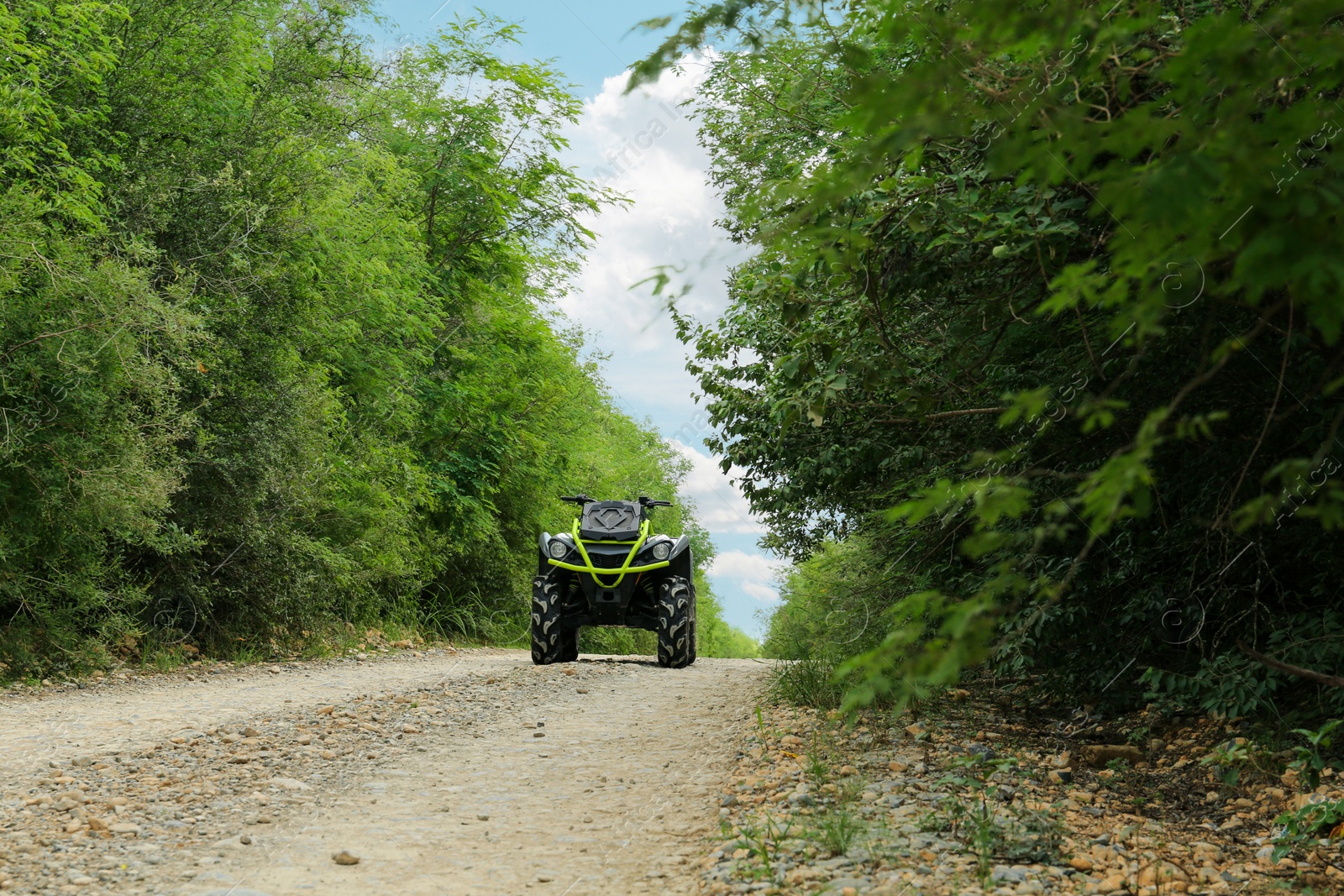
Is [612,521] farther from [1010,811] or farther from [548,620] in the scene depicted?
[1010,811]

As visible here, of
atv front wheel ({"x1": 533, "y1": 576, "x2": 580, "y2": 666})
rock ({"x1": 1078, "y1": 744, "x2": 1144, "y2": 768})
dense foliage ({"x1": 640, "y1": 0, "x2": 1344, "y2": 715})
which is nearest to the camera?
dense foliage ({"x1": 640, "y1": 0, "x2": 1344, "y2": 715})

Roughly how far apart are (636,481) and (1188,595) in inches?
1450

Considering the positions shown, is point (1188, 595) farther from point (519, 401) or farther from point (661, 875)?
point (519, 401)

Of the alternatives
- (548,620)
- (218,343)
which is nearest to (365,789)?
(548,620)

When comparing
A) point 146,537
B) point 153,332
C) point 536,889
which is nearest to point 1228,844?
point 536,889

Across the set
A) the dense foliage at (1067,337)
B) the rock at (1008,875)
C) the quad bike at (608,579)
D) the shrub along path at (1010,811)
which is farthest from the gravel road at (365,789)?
the quad bike at (608,579)

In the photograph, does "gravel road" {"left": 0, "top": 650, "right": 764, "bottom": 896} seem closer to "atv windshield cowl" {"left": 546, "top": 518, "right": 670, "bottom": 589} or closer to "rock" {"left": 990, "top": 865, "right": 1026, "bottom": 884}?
"rock" {"left": 990, "top": 865, "right": 1026, "bottom": 884}

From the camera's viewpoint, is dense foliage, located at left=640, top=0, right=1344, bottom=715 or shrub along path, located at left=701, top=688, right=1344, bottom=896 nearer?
dense foliage, located at left=640, top=0, right=1344, bottom=715

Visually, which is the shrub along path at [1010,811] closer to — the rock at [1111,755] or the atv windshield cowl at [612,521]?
the rock at [1111,755]

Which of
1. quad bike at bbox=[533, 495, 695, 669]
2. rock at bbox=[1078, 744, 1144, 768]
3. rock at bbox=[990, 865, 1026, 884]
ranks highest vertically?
quad bike at bbox=[533, 495, 695, 669]

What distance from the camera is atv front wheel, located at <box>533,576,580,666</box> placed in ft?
33.6

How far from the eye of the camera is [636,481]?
1665 inches

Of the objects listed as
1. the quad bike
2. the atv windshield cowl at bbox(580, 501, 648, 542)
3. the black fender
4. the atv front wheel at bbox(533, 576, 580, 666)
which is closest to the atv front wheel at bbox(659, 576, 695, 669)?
the quad bike

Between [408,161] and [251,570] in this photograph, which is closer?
[251,570]
